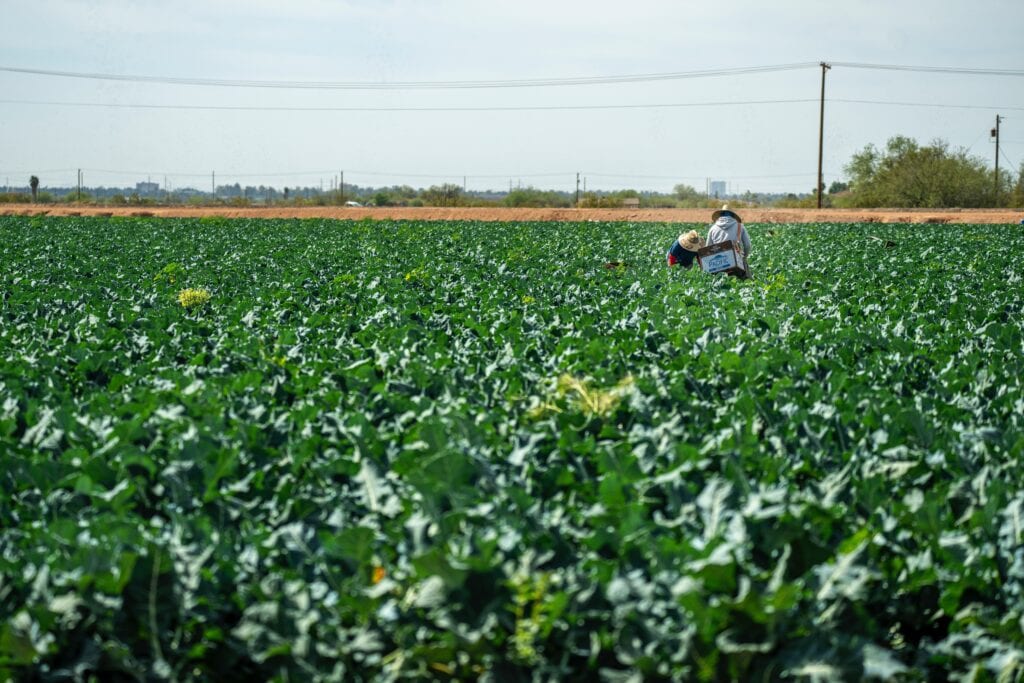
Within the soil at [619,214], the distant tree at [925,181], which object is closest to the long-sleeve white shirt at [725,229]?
the soil at [619,214]

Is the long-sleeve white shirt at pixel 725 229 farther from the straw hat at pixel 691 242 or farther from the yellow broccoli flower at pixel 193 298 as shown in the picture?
the yellow broccoli flower at pixel 193 298

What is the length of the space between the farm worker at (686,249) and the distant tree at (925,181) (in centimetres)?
5740

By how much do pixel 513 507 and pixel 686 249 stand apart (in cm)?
1257

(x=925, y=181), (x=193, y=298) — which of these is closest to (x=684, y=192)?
(x=925, y=181)

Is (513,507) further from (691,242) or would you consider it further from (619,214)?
(619,214)

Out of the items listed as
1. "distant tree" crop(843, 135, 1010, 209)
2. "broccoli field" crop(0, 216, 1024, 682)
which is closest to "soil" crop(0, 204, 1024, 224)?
"distant tree" crop(843, 135, 1010, 209)

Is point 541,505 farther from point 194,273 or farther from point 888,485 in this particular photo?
point 194,273

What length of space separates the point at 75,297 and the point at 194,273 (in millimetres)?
3605

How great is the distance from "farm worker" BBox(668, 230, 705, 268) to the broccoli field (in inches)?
269

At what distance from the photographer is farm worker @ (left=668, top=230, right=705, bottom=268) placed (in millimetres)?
15473

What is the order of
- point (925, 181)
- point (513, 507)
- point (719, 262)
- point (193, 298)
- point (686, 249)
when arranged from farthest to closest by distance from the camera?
1. point (925, 181)
2. point (686, 249)
3. point (719, 262)
4. point (193, 298)
5. point (513, 507)

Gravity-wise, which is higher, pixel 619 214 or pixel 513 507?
pixel 619 214

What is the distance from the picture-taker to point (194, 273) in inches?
637

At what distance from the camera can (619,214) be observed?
4859 centimetres
